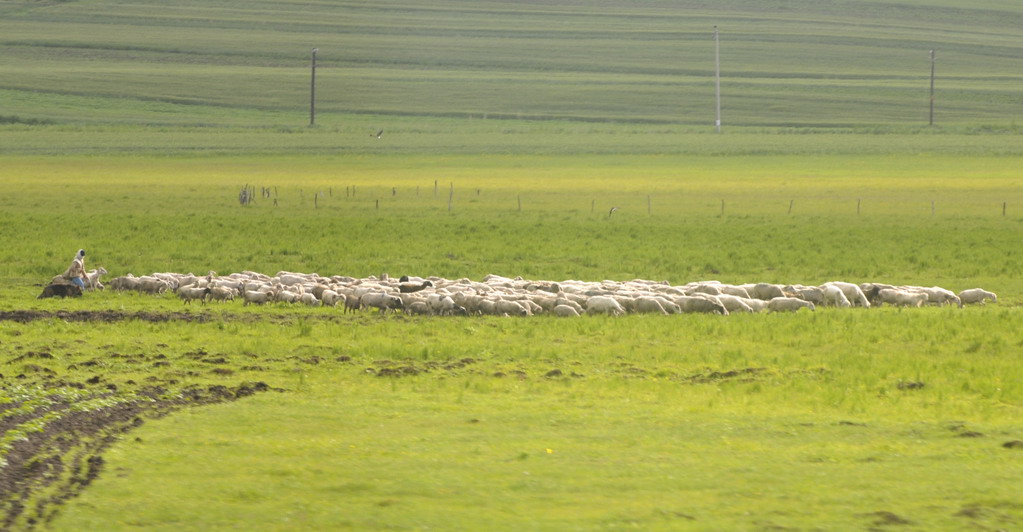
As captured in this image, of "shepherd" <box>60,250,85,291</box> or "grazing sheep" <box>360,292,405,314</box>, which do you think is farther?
"shepherd" <box>60,250,85,291</box>

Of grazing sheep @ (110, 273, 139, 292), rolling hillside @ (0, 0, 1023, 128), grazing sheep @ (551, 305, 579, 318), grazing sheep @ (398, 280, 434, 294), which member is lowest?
grazing sheep @ (110, 273, 139, 292)

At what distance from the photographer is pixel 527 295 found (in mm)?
22641

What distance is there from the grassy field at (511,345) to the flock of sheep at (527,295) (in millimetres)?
684

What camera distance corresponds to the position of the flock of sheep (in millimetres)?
22062

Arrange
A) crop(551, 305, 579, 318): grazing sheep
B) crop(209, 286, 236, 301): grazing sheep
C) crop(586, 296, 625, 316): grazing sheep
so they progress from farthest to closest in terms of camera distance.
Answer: crop(209, 286, 236, 301): grazing sheep
crop(586, 296, 625, 316): grazing sheep
crop(551, 305, 579, 318): grazing sheep

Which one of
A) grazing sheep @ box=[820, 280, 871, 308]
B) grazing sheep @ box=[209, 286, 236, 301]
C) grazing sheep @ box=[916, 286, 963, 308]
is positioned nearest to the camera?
grazing sheep @ box=[820, 280, 871, 308]

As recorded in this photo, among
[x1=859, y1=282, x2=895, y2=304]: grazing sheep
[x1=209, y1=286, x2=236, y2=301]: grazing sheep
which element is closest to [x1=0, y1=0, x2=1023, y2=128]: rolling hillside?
[x1=209, y1=286, x2=236, y2=301]: grazing sheep

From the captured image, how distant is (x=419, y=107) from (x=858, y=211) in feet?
260

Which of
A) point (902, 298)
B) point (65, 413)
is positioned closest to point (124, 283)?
point (65, 413)

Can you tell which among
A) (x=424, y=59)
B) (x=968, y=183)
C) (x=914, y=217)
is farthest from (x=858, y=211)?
(x=424, y=59)

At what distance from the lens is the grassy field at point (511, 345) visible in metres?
10.2

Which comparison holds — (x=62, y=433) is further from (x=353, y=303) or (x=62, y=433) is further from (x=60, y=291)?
(x=60, y=291)

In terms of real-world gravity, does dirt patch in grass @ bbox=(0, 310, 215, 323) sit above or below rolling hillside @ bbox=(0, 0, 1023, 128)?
below

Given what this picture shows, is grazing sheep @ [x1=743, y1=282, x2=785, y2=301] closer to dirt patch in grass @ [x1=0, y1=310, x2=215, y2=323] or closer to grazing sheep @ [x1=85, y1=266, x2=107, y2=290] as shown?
dirt patch in grass @ [x1=0, y1=310, x2=215, y2=323]
